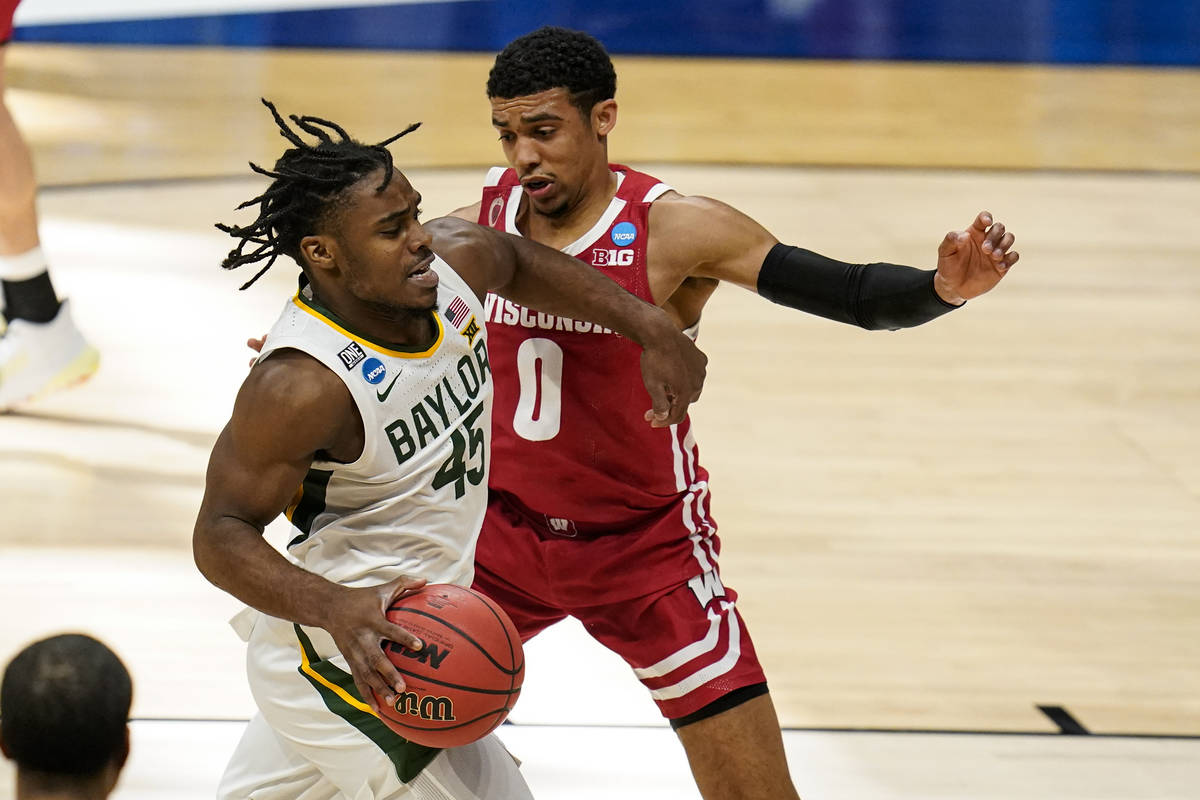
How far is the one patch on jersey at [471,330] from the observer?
297 cm

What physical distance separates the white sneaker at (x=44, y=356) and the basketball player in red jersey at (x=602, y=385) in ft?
11.0

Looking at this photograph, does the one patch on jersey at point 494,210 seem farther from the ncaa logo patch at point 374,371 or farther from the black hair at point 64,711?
the black hair at point 64,711

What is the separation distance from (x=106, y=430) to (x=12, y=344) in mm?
497

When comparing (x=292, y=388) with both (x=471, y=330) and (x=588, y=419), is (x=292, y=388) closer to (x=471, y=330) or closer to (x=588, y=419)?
(x=471, y=330)

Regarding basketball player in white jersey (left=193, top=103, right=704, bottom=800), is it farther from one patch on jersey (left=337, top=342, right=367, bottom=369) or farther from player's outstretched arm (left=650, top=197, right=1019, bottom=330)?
player's outstretched arm (left=650, top=197, right=1019, bottom=330)

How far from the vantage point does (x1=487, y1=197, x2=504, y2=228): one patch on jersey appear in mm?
3623

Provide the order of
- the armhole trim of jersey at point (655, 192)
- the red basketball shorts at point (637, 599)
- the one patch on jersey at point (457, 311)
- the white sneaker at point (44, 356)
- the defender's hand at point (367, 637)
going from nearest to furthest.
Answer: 1. the defender's hand at point (367, 637)
2. the one patch on jersey at point (457, 311)
3. the red basketball shorts at point (637, 599)
4. the armhole trim of jersey at point (655, 192)
5. the white sneaker at point (44, 356)

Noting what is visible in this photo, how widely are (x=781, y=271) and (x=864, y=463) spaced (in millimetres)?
3004

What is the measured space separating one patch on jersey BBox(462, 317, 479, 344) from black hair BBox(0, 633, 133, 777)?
1057mm

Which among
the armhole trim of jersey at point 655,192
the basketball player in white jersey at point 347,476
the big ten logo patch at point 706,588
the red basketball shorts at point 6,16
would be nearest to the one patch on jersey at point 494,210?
the armhole trim of jersey at point 655,192

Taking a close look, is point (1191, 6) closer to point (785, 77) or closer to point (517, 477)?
point (785, 77)

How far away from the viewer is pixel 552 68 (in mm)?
3471

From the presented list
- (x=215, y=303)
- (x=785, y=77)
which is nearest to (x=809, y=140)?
(x=785, y=77)

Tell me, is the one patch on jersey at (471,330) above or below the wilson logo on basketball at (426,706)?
above
